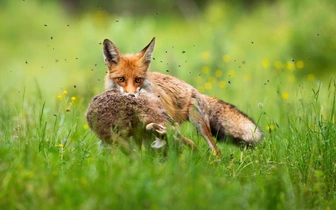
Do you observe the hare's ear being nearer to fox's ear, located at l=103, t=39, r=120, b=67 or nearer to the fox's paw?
the fox's paw

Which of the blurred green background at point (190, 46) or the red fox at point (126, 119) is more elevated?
the red fox at point (126, 119)

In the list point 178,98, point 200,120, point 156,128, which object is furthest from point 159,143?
point 178,98

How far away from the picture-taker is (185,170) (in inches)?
187

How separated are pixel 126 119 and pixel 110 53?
6.24 ft

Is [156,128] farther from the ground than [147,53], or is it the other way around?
[147,53]

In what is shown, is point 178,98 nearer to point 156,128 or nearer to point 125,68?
point 125,68

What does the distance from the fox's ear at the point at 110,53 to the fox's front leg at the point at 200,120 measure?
3.37ft

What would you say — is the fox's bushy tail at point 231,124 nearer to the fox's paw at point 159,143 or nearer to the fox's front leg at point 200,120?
the fox's front leg at point 200,120

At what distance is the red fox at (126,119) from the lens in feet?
17.4

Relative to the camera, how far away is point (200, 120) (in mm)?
6945

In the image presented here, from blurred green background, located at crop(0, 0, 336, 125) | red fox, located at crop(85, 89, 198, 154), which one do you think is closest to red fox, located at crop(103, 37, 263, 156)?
blurred green background, located at crop(0, 0, 336, 125)

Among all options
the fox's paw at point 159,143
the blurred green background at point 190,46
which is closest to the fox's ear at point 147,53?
the blurred green background at point 190,46

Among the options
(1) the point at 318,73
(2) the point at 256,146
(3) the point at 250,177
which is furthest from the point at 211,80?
(3) the point at 250,177

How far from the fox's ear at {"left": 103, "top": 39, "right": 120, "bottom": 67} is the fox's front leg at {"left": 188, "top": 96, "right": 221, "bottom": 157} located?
3.37 ft
